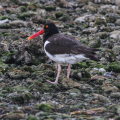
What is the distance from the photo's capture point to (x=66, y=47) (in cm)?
529

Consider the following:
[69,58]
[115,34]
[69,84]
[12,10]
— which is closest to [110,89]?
[69,84]

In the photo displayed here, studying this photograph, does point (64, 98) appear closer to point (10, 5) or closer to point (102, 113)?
point (102, 113)

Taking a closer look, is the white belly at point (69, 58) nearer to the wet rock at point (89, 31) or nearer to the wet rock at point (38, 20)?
the wet rock at point (89, 31)

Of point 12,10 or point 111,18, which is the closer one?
point 111,18

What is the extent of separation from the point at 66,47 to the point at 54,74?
821 mm

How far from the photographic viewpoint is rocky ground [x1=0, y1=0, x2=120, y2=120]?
412cm

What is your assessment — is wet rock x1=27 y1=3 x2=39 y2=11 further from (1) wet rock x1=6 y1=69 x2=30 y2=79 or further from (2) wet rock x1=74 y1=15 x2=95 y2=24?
(1) wet rock x1=6 y1=69 x2=30 y2=79

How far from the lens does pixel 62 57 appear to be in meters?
5.37

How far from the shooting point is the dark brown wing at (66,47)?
200 inches

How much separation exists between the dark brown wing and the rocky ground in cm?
59

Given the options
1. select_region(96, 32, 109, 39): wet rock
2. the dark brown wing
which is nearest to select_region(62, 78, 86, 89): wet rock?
the dark brown wing

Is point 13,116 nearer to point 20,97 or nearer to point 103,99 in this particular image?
point 20,97

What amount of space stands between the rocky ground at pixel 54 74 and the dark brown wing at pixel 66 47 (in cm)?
59

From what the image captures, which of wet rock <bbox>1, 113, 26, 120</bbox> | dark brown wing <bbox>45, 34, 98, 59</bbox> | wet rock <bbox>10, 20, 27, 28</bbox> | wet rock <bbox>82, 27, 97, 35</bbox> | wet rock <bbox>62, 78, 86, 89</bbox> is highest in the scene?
dark brown wing <bbox>45, 34, 98, 59</bbox>
